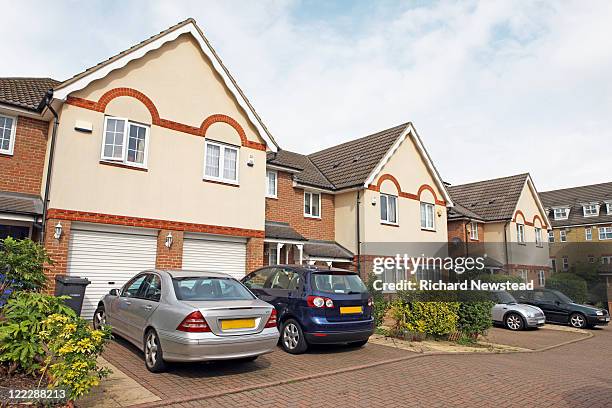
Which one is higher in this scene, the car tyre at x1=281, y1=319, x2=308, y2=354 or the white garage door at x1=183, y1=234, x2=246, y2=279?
the white garage door at x1=183, y1=234, x2=246, y2=279

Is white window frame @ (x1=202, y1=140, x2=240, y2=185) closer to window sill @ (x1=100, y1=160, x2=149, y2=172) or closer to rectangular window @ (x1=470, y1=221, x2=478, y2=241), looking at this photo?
window sill @ (x1=100, y1=160, x2=149, y2=172)

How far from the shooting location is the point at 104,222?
436 inches

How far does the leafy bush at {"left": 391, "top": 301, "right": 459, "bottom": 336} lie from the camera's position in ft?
35.0

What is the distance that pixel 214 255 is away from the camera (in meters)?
13.2

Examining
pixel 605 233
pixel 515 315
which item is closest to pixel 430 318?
pixel 515 315

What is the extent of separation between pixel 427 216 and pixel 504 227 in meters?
9.66

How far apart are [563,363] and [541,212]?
86.8ft

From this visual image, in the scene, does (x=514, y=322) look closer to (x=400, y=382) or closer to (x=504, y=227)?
(x=400, y=382)

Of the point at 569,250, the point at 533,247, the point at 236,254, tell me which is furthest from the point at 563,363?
the point at 569,250

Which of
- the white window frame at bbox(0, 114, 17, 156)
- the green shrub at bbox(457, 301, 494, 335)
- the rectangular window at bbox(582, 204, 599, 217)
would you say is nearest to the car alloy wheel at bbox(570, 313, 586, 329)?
the green shrub at bbox(457, 301, 494, 335)

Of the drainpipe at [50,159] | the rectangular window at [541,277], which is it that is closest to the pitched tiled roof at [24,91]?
the drainpipe at [50,159]

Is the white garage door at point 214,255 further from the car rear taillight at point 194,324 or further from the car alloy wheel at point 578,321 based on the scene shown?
the car alloy wheel at point 578,321

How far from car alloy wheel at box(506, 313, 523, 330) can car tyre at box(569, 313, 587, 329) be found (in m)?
3.73

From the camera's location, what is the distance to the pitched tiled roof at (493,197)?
2900 centimetres
